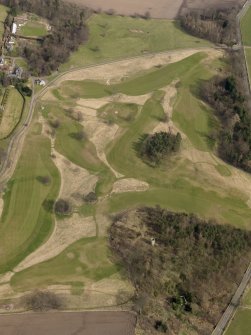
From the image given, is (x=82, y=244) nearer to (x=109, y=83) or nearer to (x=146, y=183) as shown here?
(x=146, y=183)

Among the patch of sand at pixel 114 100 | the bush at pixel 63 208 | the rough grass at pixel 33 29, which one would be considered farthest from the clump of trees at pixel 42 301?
the rough grass at pixel 33 29

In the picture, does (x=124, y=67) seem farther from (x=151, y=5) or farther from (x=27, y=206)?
(x=27, y=206)

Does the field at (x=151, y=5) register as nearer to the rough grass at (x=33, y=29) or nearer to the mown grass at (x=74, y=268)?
the rough grass at (x=33, y=29)

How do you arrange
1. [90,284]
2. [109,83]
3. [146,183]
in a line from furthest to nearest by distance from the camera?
[109,83] → [146,183] → [90,284]

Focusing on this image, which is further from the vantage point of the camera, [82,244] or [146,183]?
[146,183]

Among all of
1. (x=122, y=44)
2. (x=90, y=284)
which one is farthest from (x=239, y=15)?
(x=90, y=284)

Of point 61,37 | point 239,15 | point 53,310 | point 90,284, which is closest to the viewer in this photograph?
point 53,310

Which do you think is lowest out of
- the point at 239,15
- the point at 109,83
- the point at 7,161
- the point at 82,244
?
the point at 82,244

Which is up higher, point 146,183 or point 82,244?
point 146,183
